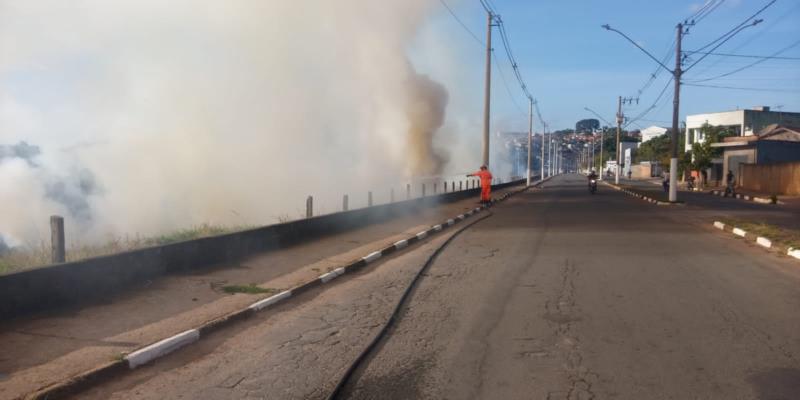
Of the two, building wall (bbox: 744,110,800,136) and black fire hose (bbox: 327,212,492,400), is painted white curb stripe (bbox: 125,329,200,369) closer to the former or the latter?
black fire hose (bbox: 327,212,492,400)

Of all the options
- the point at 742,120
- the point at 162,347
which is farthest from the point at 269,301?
the point at 742,120

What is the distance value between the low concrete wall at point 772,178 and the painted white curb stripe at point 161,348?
111 ft

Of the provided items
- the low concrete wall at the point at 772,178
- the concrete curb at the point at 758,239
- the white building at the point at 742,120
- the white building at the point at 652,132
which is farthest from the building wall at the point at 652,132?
the concrete curb at the point at 758,239

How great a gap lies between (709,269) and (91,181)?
59.4ft

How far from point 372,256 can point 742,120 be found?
6063 centimetres

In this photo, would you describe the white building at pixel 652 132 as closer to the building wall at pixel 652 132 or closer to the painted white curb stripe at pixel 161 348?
the building wall at pixel 652 132

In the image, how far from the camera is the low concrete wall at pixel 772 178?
3180 cm

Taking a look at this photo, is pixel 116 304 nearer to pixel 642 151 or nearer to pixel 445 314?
pixel 445 314

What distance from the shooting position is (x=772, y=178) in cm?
3472

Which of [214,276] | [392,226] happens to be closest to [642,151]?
[392,226]

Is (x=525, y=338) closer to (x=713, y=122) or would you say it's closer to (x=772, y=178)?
(x=772, y=178)

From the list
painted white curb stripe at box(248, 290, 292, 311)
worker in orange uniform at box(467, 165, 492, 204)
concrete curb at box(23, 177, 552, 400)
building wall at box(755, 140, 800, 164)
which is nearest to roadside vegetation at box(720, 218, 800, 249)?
concrete curb at box(23, 177, 552, 400)

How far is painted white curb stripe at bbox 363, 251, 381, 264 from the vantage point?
9828mm

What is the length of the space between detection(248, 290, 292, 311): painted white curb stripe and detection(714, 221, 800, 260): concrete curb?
799 centimetres
